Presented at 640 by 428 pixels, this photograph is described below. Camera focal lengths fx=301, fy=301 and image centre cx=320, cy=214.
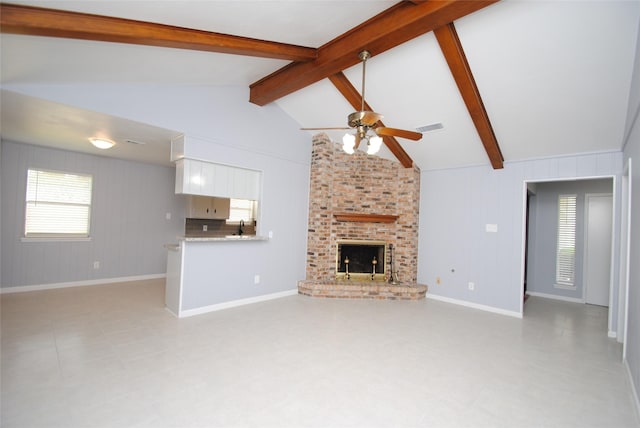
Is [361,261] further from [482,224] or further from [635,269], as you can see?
[635,269]

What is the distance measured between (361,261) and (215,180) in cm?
318

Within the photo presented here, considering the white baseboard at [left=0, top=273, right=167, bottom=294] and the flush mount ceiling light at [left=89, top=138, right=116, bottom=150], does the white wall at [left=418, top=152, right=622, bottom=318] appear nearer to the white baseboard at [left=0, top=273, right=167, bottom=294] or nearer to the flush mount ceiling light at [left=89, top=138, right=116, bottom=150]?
the flush mount ceiling light at [left=89, top=138, right=116, bottom=150]

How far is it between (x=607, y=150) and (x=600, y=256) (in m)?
2.72

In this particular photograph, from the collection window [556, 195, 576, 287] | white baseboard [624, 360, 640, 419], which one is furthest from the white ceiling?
white baseboard [624, 360, 640, 419]

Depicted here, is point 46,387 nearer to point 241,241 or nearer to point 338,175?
point 241,241

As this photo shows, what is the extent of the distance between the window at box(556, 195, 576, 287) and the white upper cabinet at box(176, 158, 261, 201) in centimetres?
616

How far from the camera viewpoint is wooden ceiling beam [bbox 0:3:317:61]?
84.7 inches

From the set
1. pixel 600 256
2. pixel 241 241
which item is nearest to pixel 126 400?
pixel 241 241

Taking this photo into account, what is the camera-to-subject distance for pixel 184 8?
2.46 metres

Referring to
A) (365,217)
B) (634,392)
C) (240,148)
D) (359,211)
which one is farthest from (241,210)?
(634,392)

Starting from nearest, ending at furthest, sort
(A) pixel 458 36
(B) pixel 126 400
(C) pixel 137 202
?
1. (B) pixel 126 400
2. (A) pixel 458 36
3. (C) pixel 137 202

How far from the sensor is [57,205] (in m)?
5.47

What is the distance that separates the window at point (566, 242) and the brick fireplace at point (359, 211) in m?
3.01

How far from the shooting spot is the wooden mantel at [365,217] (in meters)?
5.74
